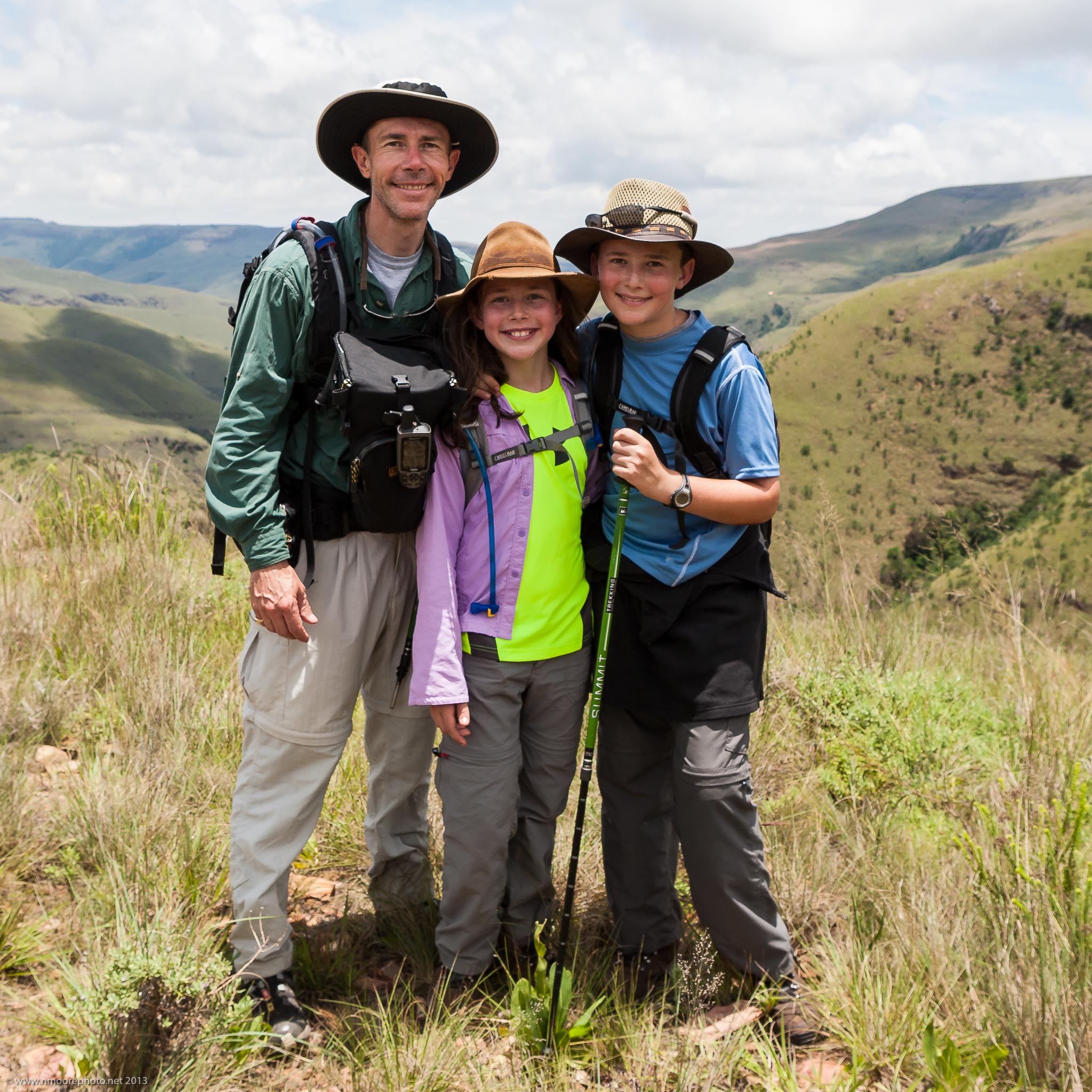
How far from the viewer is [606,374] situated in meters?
2.81

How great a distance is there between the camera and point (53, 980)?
8.42 feet

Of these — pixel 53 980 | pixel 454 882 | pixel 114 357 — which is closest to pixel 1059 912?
pixel 454 882

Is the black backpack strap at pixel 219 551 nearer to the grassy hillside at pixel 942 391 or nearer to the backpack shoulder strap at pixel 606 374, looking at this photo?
the backpack shoulder strap at pixel 606 374

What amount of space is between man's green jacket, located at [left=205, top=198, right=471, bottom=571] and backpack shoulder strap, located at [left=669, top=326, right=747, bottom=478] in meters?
0.97

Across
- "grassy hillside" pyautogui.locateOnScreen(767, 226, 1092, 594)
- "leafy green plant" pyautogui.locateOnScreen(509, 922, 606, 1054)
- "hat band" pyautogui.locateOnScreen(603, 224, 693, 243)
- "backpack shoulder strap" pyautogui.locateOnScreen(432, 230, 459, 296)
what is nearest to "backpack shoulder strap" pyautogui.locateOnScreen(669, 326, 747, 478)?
"hat band" pyautogui.locateOnScreen(603, 224, 693, 243)

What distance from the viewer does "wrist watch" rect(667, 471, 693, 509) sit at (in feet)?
8.23

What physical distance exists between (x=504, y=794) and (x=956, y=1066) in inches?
53.4

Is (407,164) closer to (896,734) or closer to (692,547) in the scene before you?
(692,547)

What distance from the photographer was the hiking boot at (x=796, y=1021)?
2.56 meters

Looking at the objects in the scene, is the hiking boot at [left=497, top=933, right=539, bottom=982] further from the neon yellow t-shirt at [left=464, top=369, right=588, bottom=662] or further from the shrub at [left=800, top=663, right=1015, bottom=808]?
the shrub at [left=800, top=663, right=1015, bottom=808]

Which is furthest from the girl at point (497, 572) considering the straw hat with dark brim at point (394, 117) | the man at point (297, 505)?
the straw hat with dark brim at point (394, 117)

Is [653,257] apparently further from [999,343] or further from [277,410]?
[999,343]

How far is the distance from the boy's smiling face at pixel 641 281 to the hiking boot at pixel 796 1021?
1998 millimetres

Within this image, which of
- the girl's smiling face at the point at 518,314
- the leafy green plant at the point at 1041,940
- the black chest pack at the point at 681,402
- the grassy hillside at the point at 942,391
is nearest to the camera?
the leafy green plant at the point at 1041,940
